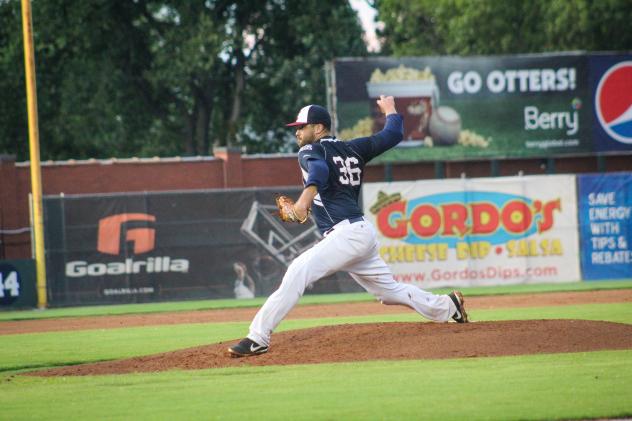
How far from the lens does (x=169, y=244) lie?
2241 centimetres

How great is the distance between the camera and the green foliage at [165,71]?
Answer: 131 feet

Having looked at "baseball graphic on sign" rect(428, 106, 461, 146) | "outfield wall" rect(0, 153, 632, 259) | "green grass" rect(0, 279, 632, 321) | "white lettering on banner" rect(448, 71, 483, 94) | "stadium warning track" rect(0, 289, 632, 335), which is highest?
"white lettering on banner" rect(448, 71, 483, 94)

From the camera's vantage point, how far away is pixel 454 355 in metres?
9.48

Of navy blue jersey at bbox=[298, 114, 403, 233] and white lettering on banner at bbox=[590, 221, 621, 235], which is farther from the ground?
navy blue jersey at bbox=[298, 114, 403, 233]

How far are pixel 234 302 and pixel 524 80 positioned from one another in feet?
30.5

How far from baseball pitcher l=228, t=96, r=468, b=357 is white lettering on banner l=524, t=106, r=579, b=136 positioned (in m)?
16.1

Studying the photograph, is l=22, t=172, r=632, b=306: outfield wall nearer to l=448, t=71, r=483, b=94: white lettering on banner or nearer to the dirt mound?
l=448, t=71, r=483, b=94: white lettering on banner

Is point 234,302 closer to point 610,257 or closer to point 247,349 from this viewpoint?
point 610,257

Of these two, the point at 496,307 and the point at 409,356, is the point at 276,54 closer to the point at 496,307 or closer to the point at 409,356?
the point at 496,307

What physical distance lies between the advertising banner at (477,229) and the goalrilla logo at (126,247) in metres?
4.58

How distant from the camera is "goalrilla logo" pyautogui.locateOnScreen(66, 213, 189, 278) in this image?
22.1m

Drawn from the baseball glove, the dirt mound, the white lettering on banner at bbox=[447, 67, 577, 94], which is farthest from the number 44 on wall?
the baseball glove

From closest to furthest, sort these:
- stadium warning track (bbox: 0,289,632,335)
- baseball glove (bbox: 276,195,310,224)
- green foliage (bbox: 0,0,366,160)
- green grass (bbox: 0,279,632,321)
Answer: baseball glove (bbox: 276,195,310,224) → stadium warning track (bbox: 0,289,632,335) → green grass (bbox: 0,279,632,321) → green foliage (bbox: 0,0,366,160)

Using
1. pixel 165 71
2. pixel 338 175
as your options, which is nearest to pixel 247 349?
pixel 338 175
